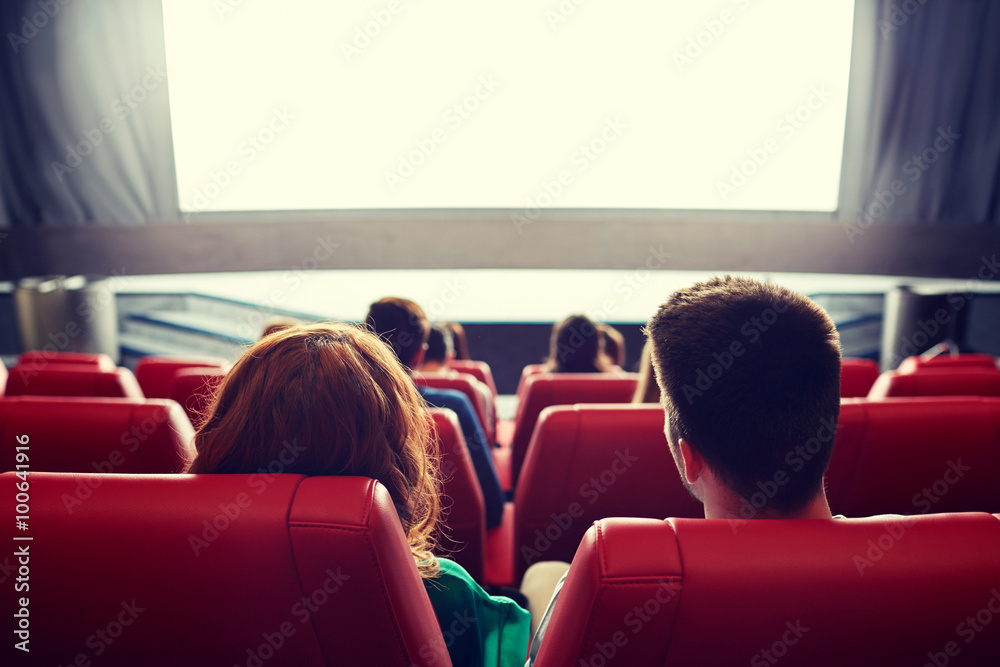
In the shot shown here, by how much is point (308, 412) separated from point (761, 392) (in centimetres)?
53

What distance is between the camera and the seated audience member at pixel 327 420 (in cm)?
72

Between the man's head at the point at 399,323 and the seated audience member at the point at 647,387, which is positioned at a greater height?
the man's head at the point at 399,323

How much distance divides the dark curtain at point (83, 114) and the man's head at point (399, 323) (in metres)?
Result: 3.34

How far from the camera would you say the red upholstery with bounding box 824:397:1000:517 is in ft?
3.75

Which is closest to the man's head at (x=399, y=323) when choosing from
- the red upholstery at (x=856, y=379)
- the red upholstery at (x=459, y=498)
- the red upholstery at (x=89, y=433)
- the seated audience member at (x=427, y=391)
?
the seated audience member at (x=427, y=391)

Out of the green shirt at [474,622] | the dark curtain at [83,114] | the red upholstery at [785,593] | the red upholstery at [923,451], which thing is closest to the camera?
the red upholstery at [785,593]

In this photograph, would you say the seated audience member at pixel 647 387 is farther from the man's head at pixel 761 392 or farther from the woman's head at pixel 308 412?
the woman's head at pixel 308 412

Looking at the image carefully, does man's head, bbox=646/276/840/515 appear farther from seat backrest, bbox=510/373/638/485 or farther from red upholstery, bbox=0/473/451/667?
seat backrest, bbox=510/373/638/485

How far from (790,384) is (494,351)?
159 inches

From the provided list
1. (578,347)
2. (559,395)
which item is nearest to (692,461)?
(559,395)

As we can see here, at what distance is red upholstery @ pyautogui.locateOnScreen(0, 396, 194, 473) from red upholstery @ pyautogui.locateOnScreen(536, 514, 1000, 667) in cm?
79

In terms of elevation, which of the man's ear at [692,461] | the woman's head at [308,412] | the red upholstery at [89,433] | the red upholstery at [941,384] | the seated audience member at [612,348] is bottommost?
the seated audience member at [612,348]

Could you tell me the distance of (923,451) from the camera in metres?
1.17

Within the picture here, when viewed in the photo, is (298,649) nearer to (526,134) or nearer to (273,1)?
(526,134)
